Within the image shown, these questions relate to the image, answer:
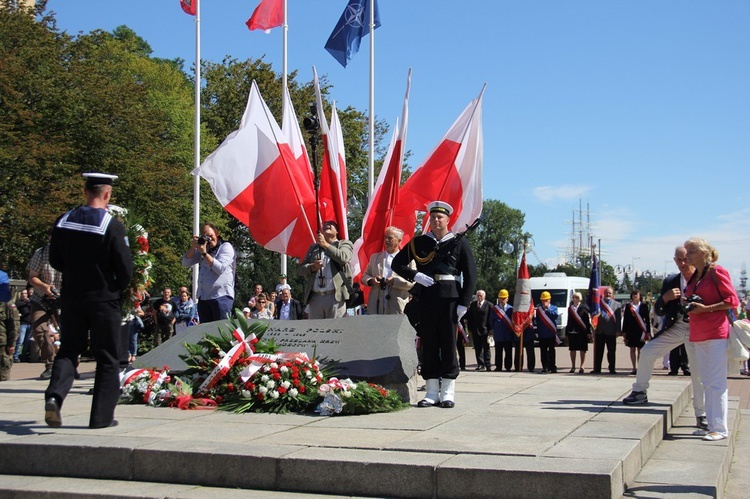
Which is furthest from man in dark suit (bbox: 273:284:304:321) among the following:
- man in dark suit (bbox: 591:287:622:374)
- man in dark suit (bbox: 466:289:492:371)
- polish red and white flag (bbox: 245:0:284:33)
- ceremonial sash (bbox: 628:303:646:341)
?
polish red and white flag (bbox: 245:0:284:33)

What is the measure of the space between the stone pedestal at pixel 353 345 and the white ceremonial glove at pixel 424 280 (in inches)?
27.6

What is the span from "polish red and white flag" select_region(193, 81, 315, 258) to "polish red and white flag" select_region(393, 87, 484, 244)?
5.41 ft

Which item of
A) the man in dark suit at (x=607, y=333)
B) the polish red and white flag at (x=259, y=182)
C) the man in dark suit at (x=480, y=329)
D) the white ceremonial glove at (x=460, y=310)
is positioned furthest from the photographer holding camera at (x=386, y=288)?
the man in dark suit at (x=480, y=329)

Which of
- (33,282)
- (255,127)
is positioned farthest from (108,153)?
(33,282)

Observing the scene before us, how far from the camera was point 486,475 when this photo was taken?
5.20 metres

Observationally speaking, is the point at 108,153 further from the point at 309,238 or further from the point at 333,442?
the point at 333,442

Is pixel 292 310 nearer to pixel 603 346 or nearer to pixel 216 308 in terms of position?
pixel 603 346

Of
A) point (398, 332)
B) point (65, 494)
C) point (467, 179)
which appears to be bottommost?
point (65, 494)

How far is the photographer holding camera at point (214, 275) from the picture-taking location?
10352 millimetres

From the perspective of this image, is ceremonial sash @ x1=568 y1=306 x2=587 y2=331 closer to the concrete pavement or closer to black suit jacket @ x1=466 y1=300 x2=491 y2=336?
black suit jacket @ x1=466 y1=300 x2=491 y2=336

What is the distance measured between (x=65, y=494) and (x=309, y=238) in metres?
8.25

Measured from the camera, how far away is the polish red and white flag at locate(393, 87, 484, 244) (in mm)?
13852

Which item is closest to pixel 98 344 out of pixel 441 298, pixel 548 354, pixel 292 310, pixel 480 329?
pixel 441 298

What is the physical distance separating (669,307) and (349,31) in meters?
16.0
